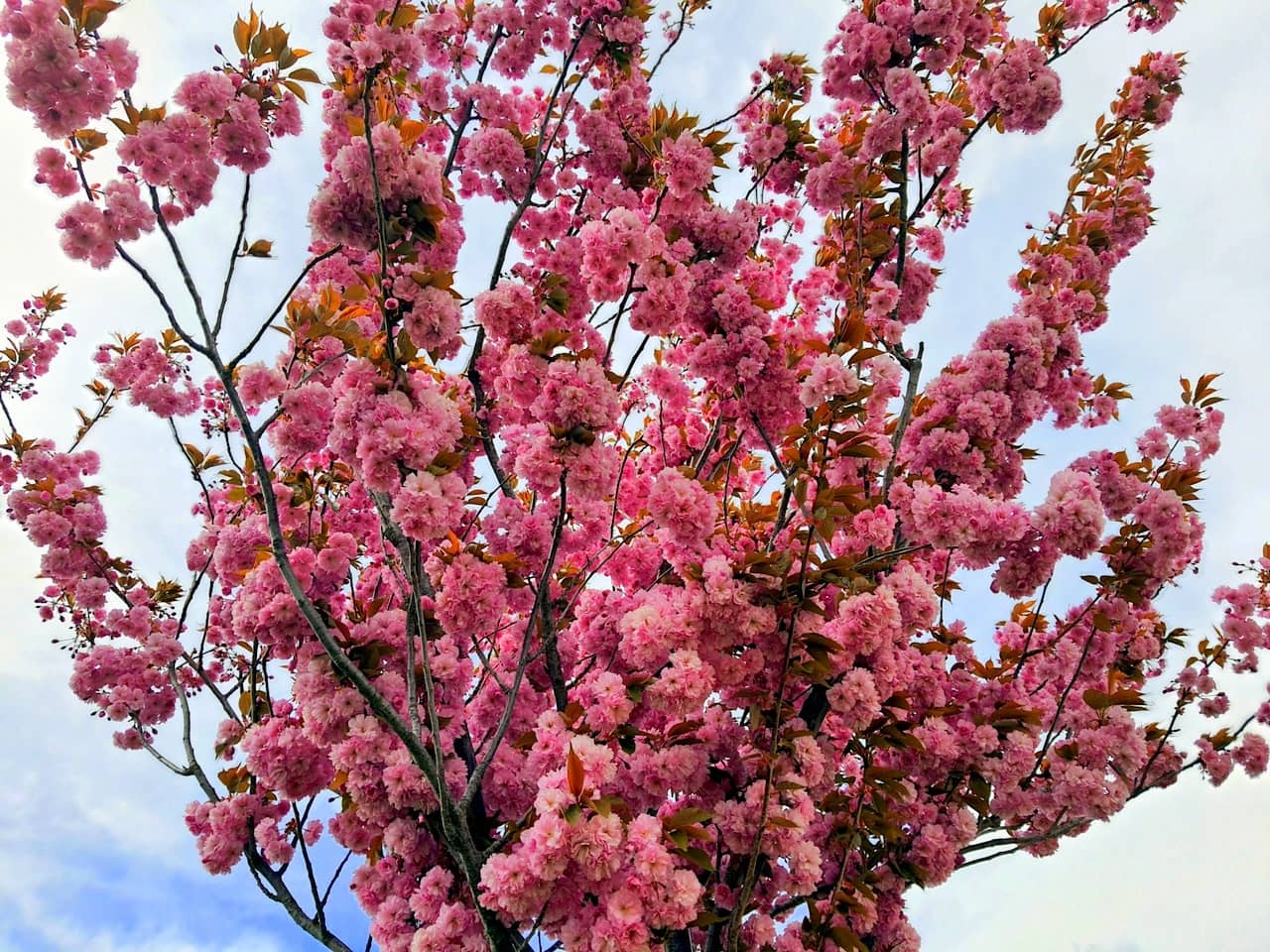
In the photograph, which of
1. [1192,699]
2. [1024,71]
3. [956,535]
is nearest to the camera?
[956,535]

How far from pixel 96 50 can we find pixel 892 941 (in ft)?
19.1

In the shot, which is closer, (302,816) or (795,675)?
(795,675)

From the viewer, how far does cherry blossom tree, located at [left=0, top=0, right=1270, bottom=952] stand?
3227 millimetres

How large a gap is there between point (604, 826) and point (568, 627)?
1670 mm

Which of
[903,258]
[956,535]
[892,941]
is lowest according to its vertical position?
[892,941]

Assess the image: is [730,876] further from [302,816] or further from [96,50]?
[96,50]

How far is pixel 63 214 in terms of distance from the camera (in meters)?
3.50

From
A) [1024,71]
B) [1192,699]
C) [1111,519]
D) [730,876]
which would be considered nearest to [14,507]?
[730,876]

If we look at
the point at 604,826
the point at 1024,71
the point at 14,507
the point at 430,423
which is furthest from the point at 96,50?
the point at 1024,71

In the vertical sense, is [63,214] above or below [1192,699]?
above

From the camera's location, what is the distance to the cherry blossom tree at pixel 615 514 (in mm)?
3227

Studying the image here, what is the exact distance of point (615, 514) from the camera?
435 cm

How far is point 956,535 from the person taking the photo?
11.0 ft

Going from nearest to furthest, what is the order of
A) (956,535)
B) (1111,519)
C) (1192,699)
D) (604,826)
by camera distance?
1. (604,826)
2. (956,535)
3. (1111,519)
4. (1192,699)
